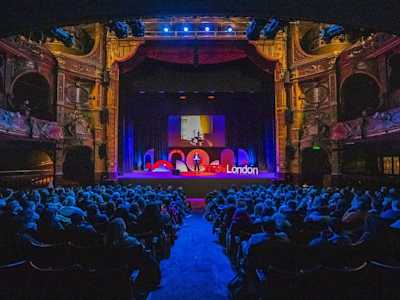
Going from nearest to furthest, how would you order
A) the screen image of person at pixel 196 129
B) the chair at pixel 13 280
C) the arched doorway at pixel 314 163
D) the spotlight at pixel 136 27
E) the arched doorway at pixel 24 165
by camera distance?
1. the chair at pixel 13 280
2. the spotlight at pixel 136 27
3. the arched doorway at pixel 24 165
4. the arched doorway at pixel 314 163
5. the screen image of person at pixel 196 129

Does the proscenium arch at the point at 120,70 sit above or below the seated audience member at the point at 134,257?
above

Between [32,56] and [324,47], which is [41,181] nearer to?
[32,56]

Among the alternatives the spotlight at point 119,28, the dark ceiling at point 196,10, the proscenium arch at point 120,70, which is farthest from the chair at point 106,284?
the proscenium arch at point 120,70

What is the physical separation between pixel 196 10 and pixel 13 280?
4747 millimetres

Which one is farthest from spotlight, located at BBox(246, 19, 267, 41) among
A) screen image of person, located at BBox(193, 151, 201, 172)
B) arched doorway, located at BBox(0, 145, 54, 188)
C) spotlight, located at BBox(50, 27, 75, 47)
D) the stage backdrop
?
arched doorway, located at BBox(0, 145, 54, 188)

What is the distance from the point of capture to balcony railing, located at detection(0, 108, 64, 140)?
13914 mm

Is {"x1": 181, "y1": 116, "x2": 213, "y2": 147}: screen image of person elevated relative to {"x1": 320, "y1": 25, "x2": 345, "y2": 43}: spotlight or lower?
lower

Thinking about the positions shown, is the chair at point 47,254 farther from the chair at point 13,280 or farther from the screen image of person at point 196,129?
the screen image of person at point 196,129

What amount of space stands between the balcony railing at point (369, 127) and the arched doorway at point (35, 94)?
16637 mm

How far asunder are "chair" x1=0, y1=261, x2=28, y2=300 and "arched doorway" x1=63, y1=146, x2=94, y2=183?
60.4 feet

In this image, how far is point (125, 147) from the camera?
22.9 metres

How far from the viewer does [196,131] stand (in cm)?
2545

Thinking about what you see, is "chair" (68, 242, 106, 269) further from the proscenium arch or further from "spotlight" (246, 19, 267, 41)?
the proscenium arch

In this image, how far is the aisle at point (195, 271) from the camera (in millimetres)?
5141
